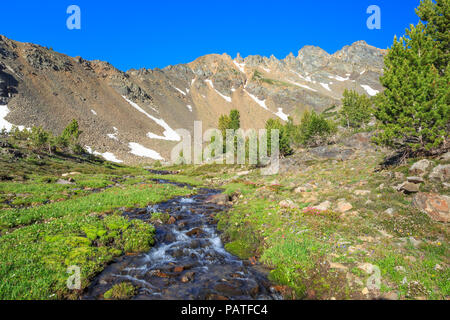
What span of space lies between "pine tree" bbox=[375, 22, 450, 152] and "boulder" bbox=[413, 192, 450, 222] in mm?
7581

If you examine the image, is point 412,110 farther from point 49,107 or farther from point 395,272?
point 49,107

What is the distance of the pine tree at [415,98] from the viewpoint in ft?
55.3

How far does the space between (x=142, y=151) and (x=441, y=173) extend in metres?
122

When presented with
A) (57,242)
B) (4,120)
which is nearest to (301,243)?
(57,242)

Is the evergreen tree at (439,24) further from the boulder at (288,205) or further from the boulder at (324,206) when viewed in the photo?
the boulder at (288,205)

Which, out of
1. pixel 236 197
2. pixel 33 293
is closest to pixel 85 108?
pixel 236 197

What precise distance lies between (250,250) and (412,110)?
57.5 ft

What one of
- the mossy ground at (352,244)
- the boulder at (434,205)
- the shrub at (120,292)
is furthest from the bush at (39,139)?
the boulder at (434,205)

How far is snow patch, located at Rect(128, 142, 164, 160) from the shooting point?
116 metres

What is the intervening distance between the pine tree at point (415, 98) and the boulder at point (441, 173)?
11.7ft

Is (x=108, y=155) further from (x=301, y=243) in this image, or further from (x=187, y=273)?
(x=301, y=243)

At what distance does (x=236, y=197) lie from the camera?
81.5ft

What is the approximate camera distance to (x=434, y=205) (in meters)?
11.5

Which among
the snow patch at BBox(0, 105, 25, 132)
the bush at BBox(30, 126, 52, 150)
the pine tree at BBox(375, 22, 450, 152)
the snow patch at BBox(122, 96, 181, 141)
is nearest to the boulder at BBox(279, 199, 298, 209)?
the pine tree at BBox(375, 22, 450, 152)
